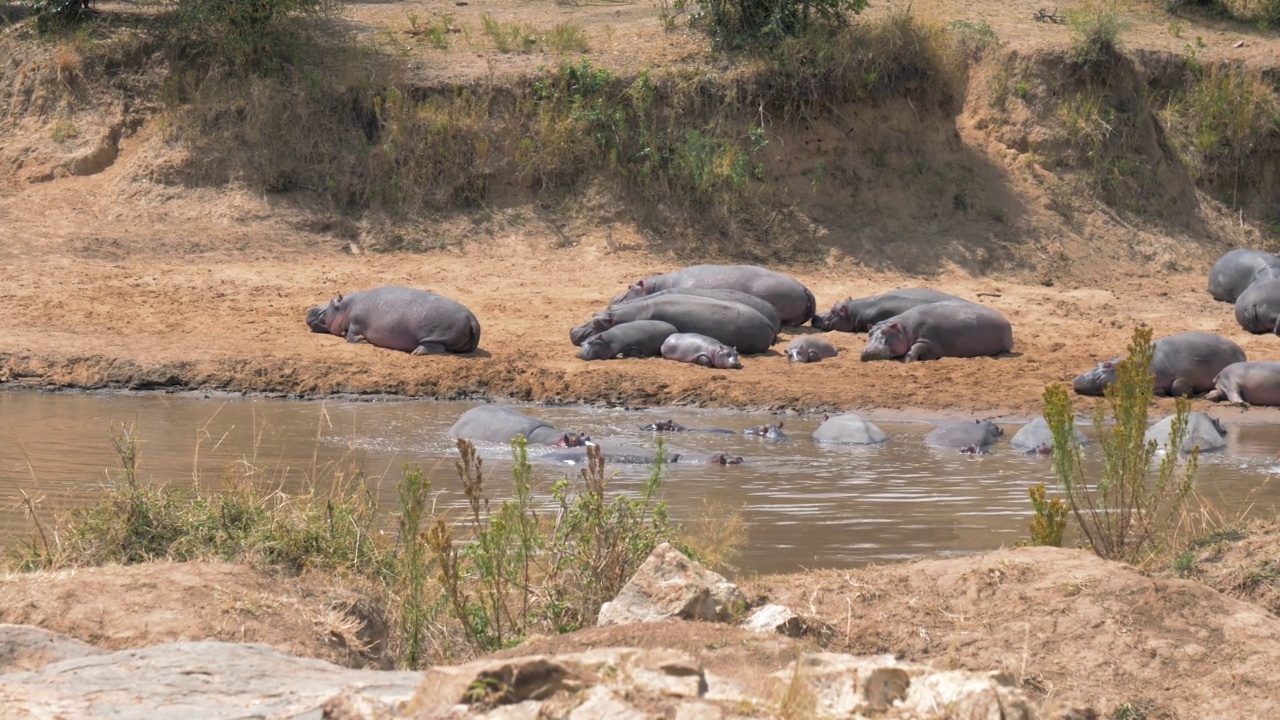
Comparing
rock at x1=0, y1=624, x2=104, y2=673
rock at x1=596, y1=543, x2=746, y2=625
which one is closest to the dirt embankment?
rock at x1=596, y1=543, x2=746, y2=625

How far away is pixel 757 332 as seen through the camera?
1302cm

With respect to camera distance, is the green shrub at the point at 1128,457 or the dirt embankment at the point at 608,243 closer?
the green shrub at the point at 1128,457

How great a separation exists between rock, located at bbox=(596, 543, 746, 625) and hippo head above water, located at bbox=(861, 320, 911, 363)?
8.05 meters

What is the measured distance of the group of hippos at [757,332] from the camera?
1198cm

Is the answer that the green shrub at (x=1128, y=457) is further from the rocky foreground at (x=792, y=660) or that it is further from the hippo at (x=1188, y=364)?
the hippo at (x=1188, y=364)

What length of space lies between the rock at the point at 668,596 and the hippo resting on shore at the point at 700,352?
7507 mm

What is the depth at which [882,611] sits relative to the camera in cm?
532

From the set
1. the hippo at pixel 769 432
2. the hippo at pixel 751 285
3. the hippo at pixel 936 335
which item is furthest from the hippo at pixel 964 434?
the hippo at pixel 751 285

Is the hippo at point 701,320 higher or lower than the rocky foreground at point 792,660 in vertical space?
lower

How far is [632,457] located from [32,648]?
5324mm

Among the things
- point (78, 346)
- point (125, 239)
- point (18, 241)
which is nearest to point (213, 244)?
point (125, 239)

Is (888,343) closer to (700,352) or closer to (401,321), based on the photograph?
(700,352)

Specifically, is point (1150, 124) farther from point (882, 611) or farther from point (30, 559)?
point (30, 559)

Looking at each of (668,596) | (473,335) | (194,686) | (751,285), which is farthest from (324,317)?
(194,686)
